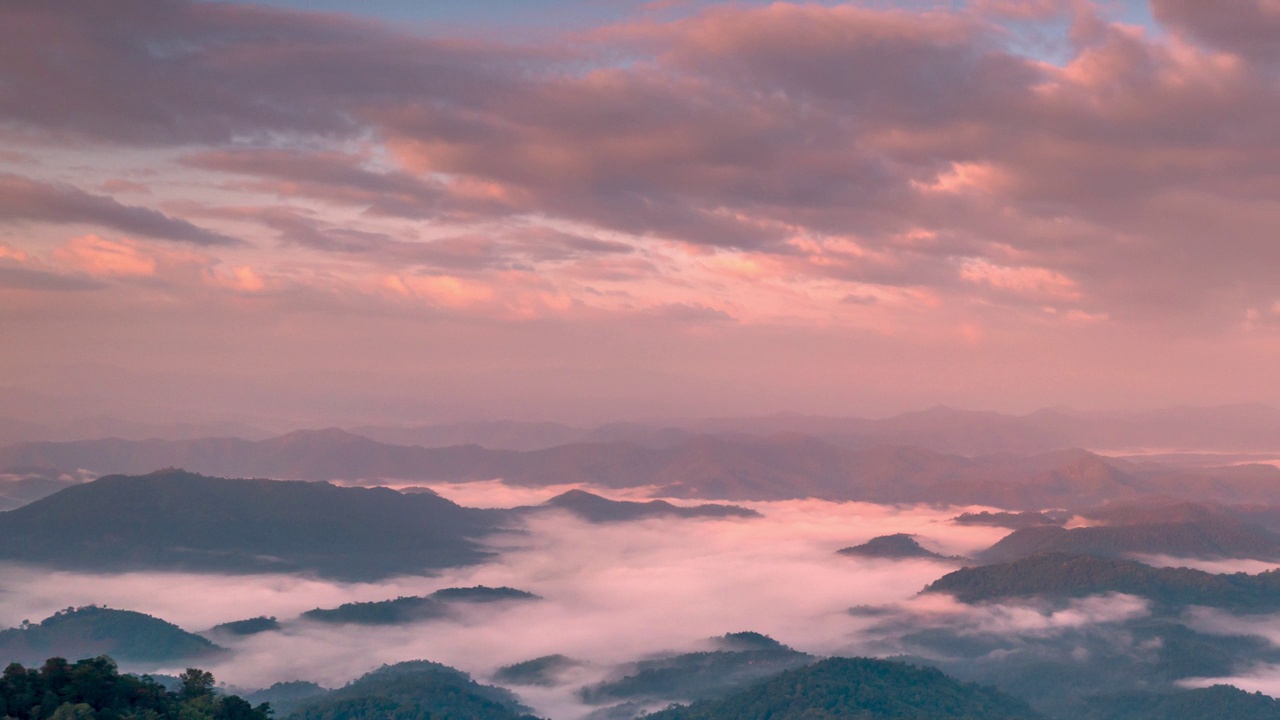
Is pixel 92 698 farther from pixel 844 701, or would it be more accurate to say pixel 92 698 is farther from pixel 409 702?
pixel 844 701

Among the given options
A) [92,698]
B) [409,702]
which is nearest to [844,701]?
[409,702]

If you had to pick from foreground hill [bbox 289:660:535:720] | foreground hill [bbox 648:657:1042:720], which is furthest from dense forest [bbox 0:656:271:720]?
foreground hill [bbox 648:657:1042:720]

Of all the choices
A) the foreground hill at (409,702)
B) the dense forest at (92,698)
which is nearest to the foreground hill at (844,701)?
the foreground hill at (409,702)

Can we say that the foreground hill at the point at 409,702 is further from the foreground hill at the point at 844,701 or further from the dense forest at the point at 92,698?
the dense forest at the point at 92,698

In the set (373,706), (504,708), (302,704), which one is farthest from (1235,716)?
(302,704)

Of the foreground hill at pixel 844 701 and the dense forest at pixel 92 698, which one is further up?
the dense forest at pixel 92 698

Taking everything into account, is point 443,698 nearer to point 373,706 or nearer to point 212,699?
point 373,706
